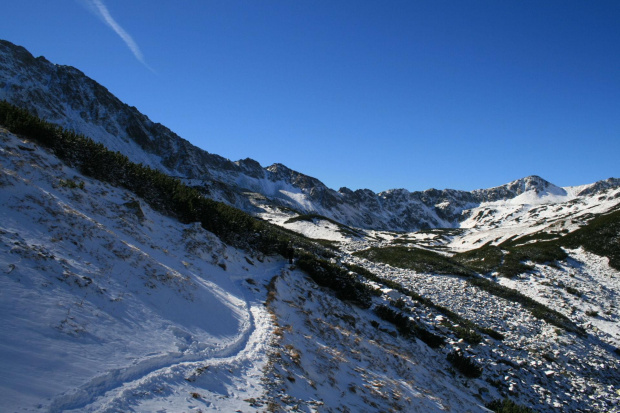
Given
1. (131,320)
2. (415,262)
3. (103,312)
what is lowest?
(131,320)

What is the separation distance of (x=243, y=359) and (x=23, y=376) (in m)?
4.37

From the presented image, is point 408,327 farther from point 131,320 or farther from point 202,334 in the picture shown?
point 131,320

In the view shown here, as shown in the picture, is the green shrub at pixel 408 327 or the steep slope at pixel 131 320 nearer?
the steep slope at pixel 131 320

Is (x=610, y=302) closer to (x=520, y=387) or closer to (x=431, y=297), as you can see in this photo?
(x=431, y=297)

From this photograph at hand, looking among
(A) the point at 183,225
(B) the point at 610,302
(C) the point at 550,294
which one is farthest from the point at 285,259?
(B) the point at 610,302

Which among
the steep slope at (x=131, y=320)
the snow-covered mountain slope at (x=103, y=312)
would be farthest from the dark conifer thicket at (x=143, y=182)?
the snow-covered mountain slope at (x=103, y=312)

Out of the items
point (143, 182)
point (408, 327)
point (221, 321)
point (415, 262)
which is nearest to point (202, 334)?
point (221, 321)

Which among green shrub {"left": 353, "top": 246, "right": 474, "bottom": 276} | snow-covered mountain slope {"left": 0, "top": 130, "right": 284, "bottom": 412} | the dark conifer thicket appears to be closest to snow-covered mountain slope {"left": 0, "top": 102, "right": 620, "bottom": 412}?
snow-covered mountain slope {"left": 0, "top": 130, "right": 284, "bottom": 412}

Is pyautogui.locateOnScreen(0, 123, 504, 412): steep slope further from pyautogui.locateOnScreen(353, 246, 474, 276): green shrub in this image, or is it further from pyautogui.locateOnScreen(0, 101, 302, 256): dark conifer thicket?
pyautogui.locateOnScreen(353, 246, 474, 276): green shrub

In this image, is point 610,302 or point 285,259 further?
point 610,302

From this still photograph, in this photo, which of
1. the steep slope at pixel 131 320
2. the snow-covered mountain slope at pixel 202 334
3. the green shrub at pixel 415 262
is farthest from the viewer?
the green shrub at pixel 415 262

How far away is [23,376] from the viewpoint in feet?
15.5

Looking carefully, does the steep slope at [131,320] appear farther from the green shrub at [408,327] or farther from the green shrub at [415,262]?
the green shrub at [415,262]

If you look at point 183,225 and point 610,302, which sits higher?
point 610,302
